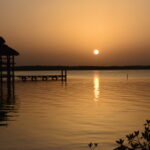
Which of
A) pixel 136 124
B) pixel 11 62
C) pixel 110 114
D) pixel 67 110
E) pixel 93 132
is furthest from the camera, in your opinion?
pixel 11 62

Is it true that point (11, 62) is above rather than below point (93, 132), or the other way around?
above

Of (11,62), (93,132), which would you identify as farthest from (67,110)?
(11,62)

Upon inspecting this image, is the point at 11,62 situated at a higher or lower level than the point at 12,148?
higher

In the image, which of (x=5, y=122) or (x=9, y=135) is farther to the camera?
(x=5, y=122)

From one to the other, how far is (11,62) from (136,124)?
23.3m

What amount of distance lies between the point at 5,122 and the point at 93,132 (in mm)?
5107

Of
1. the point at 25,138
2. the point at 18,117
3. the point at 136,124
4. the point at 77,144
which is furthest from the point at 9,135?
the point at 136,124

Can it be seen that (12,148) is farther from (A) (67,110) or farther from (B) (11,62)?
(B) (11,62)

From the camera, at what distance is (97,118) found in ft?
65.2

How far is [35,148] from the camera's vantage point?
12641mm

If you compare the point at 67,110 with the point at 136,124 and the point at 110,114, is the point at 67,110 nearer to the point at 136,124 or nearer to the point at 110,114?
the point at 110,114

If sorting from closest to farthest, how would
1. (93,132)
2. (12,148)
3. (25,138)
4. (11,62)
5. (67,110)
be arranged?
(12,148) → (25,138) → (93,132) → (67,110) → (11,62)

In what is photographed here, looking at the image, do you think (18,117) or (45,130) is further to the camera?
(18,117)

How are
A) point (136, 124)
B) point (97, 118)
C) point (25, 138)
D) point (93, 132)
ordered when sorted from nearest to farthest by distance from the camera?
point (25, 138), point (93, 132), point (136, 124), point (97, 118)
